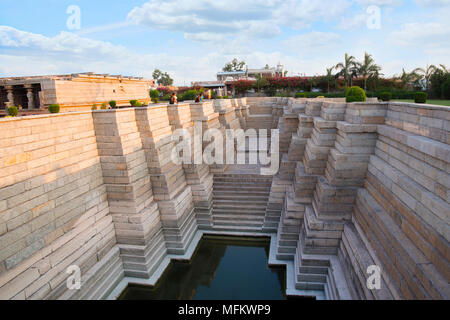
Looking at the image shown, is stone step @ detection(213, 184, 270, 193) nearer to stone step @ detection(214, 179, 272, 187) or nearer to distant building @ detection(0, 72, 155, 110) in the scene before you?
stone step @ detection(214, 179, 272, 187)

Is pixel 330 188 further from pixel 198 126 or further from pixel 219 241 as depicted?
pixel 198 126

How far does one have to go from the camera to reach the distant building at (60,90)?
52.3ft

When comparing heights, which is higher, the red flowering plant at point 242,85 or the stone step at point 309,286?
the red flowering plant at point 242,85

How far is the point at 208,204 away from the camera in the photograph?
1004cm

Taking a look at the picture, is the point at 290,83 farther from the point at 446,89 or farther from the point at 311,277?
the point at 311,277

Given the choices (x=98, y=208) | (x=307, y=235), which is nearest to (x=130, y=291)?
(x=98, y=208)

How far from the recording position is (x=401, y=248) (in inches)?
180

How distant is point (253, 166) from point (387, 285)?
8.10 meters

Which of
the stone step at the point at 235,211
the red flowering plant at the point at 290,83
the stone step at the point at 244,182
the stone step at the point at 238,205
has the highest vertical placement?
the red flowering plant at the point at 290,83

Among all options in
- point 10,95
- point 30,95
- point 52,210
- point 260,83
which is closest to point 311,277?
point 52,210

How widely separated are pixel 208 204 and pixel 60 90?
1228 cm

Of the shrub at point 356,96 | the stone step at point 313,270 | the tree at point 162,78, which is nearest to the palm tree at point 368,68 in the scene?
the shrub at point 356,96

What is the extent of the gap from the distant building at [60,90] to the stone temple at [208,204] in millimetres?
10195

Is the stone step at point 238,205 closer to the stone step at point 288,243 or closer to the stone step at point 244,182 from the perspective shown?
the stone step at point 244,182
